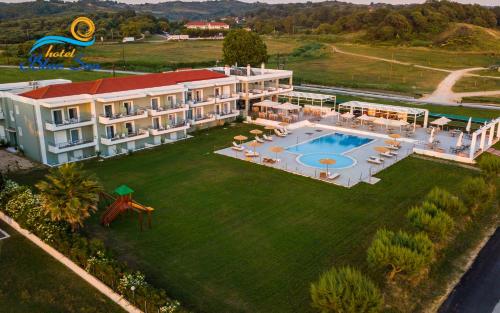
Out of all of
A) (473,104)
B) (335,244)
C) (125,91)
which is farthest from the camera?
(473,104)

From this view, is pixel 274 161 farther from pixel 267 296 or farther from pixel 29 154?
pixel 29 154

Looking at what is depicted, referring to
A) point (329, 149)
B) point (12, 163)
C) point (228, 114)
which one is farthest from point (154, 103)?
point (329, 149)

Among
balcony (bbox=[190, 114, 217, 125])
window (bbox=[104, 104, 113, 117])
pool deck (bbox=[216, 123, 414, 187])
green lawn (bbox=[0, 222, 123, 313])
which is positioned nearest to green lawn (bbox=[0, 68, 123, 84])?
balcony (bbox=[190, 114, 217, 125])

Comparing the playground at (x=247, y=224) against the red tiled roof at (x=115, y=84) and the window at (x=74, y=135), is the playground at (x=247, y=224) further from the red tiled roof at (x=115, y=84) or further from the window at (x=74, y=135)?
the red tiled roof at (x=115, y=84)

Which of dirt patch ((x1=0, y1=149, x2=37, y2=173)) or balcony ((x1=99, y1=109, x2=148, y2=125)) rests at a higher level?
balcony ((x1=99, y1=109, x2=148, y2=125))

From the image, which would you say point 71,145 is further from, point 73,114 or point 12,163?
point 12,163

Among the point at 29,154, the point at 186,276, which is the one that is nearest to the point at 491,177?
the point at 186,276

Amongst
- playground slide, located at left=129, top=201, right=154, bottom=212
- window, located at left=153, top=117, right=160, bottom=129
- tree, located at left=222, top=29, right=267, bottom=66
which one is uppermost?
tree, located at left=222, top=29, right=267, bottom=66

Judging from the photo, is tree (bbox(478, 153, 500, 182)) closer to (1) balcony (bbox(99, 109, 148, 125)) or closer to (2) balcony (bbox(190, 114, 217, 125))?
(2) balcony (bbox(190, 114, 217, 125))
